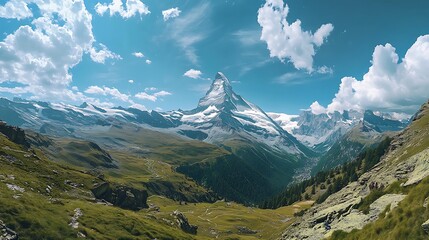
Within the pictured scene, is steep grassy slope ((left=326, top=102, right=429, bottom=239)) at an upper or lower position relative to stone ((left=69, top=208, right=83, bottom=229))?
upper

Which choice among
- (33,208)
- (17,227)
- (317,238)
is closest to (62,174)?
(33,208)

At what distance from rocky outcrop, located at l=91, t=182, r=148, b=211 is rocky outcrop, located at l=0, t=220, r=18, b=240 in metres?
54.6

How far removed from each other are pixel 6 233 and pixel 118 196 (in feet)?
224

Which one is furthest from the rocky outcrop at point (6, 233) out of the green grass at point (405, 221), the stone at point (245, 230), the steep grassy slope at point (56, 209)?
the stone at point (245, 230)

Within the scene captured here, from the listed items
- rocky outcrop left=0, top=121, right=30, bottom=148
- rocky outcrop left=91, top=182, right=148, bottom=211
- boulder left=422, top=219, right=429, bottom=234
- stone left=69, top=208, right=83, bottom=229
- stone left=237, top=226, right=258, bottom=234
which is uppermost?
rocky outcrop left=0, top=121, right=30, bottom=148

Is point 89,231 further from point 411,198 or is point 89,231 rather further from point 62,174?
point 411,198

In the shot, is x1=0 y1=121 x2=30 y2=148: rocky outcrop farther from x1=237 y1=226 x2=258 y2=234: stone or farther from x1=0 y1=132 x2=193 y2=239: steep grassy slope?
x1=237 y1=226 x2=258 y2=234: stone

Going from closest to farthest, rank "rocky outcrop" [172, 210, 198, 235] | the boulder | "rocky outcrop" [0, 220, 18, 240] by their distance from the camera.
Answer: the boulder < "rocky outcrop" [0, 220, 18, 240] < "rocky outcrop" [172, 210, 198, 235]

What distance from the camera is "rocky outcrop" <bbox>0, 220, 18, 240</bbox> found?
54.7 meters

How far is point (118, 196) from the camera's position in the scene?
123 metres

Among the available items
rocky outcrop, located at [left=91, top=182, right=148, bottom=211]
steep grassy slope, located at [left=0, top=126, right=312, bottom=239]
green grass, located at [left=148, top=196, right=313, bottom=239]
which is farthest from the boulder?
rocky outcrop, located at [left=91, top=182, right=148, bottom=211]

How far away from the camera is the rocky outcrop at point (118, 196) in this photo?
374 ft

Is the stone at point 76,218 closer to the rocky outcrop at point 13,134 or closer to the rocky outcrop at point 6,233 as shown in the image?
the rocky outcrop at point 6,233

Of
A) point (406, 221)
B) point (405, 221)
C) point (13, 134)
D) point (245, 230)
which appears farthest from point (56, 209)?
point (245, 230)
